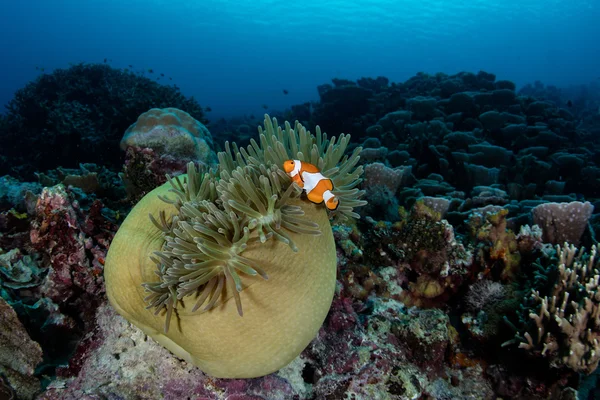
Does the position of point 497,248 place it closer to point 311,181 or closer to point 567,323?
point 567,323

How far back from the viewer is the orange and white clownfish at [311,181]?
202cm

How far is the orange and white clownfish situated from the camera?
6.61 ft

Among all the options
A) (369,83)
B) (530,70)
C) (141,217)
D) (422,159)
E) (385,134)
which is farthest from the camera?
(530,70)

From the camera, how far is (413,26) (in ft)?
233

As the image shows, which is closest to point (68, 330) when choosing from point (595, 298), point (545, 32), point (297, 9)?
point (595, 298)

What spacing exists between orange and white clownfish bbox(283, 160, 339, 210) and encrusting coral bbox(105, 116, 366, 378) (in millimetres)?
68

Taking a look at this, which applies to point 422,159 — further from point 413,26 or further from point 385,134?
point 413,26

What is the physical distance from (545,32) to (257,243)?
9009 centimetres

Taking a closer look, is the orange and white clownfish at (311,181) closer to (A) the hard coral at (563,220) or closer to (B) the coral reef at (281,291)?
(B) the coral reef at (281,291)

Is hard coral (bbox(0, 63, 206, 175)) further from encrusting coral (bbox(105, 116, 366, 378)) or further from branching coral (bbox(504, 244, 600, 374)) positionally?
branching coral (bbox(504, 244, 600, 374))

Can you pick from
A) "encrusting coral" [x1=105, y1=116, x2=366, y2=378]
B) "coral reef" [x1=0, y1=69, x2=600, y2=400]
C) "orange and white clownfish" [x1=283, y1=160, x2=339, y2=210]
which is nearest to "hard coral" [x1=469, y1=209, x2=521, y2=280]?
"coral reef" [x1=0, y1=69, x2=600, y2=400]

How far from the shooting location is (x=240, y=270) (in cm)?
191

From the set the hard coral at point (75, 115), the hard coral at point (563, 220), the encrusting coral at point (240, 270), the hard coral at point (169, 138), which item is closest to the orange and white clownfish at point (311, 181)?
the encrusting coral at point (240, 270)

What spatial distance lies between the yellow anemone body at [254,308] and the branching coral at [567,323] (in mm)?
1666
